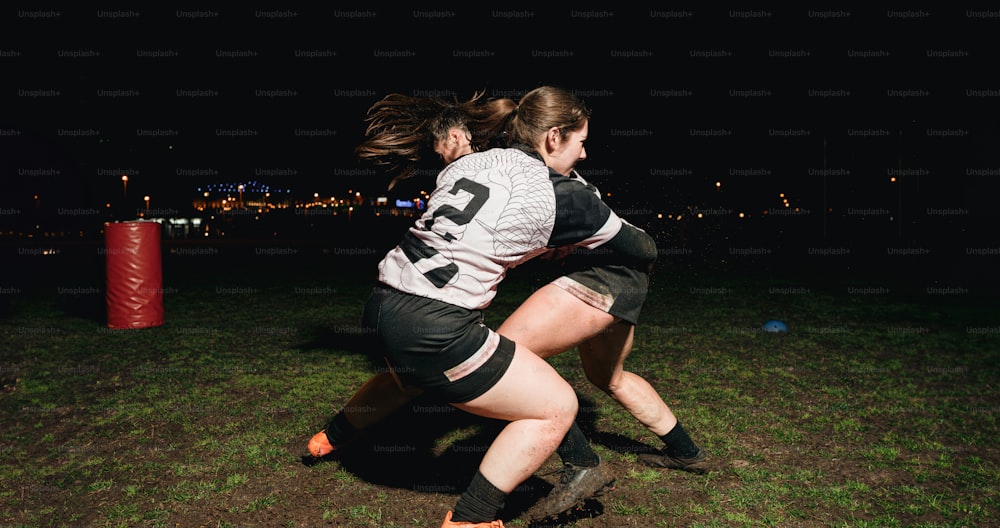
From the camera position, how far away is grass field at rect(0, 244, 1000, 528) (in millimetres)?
3166

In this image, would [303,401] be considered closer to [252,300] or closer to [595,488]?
[595,488]

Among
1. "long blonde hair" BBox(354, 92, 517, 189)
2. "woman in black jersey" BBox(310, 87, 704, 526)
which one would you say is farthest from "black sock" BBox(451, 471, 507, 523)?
"long blonde hair" BBox(354, 92, 517, 189)

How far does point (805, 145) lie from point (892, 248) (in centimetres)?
2670

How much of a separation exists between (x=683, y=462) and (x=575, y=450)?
1.13m

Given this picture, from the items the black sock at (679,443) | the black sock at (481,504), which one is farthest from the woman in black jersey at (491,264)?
the black sock at (679,443)

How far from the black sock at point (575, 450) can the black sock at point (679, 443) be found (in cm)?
92

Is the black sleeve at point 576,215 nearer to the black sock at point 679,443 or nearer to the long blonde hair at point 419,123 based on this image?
the long blonde hair at point 419,123

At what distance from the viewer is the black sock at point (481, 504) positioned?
239 cm

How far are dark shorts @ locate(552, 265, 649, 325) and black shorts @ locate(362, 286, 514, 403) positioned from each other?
0.62 metres

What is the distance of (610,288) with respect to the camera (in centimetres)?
291

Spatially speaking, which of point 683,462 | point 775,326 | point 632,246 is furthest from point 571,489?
point 775,326

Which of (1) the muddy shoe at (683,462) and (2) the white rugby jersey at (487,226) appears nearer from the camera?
(2) the white rugby jersey at (487,226)

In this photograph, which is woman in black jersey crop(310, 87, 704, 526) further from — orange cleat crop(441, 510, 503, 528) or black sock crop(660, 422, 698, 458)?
black sock crop(660, 422, 698, 458)

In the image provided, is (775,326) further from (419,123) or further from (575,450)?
(419,123)
